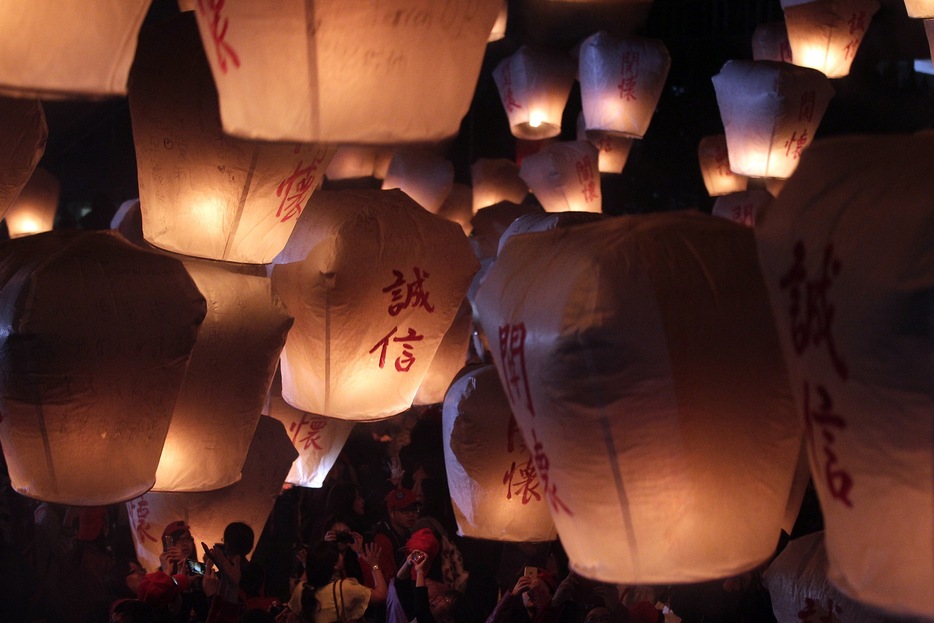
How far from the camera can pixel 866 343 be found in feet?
4.58

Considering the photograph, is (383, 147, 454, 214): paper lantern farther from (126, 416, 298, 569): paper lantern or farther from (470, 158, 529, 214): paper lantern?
(126, 416, 298, 569): paper lantern

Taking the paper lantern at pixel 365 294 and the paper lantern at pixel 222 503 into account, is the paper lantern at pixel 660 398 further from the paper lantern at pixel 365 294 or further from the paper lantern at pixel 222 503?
the paper lantern at pixel 222 503

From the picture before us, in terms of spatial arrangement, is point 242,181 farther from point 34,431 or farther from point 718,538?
point 718,538

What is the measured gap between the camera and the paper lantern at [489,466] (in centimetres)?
394

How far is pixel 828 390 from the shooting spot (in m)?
1.50

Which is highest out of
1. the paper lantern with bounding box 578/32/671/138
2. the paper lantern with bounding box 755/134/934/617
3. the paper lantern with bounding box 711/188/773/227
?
the paper lantern with bounding box 755/134/934/617

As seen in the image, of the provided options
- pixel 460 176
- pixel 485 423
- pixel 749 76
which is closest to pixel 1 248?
pixel 485 423

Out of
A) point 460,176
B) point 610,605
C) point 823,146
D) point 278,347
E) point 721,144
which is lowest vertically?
point 460,176

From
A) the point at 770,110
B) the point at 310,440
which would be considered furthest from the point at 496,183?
the point at 310,440

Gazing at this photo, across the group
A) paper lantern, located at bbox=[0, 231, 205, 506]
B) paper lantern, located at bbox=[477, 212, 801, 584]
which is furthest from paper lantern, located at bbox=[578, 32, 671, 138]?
paper lantern, located at bbox=[477, 212, 801, 584]

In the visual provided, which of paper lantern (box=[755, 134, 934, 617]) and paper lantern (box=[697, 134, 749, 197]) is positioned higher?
paper lantern (box=[755, 134, 934, 617])

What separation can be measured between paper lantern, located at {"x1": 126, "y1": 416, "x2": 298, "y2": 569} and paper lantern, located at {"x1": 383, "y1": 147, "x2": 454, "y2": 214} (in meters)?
4.54

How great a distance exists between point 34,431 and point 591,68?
6.11 metres

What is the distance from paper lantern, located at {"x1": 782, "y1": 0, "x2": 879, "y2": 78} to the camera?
7.59 metres
